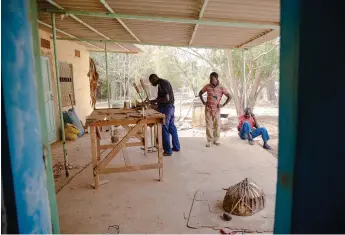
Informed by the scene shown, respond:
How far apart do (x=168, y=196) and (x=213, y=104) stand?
11.4ft

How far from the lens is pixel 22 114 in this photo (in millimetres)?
1050

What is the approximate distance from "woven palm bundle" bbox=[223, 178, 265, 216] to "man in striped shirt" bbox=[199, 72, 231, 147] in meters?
3.41

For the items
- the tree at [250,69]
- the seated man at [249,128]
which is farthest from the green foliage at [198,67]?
the seated man at [249,128]

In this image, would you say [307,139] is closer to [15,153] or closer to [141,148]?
[15,153]

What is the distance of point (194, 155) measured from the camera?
19.1ft

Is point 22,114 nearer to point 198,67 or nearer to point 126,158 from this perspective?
point 126,158

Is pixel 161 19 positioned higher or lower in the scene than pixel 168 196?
higher

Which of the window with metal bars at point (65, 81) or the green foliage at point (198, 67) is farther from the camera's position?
the green foliage at point (198, 67)

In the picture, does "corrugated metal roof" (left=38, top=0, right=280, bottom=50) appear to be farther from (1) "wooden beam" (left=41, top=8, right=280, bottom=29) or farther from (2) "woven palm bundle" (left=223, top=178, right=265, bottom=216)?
(2) "woven palm bundle" (left=223, top=178, right=265, bottom=216)

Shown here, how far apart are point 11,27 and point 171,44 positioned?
6929 mm

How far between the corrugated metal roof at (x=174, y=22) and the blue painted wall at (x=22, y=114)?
3.01 meters

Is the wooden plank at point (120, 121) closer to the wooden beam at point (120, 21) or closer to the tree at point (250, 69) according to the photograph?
the wooden beam at point (120, 21)

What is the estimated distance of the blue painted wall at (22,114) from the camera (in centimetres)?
99

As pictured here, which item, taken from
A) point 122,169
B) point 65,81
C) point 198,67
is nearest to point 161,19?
point 122,169
